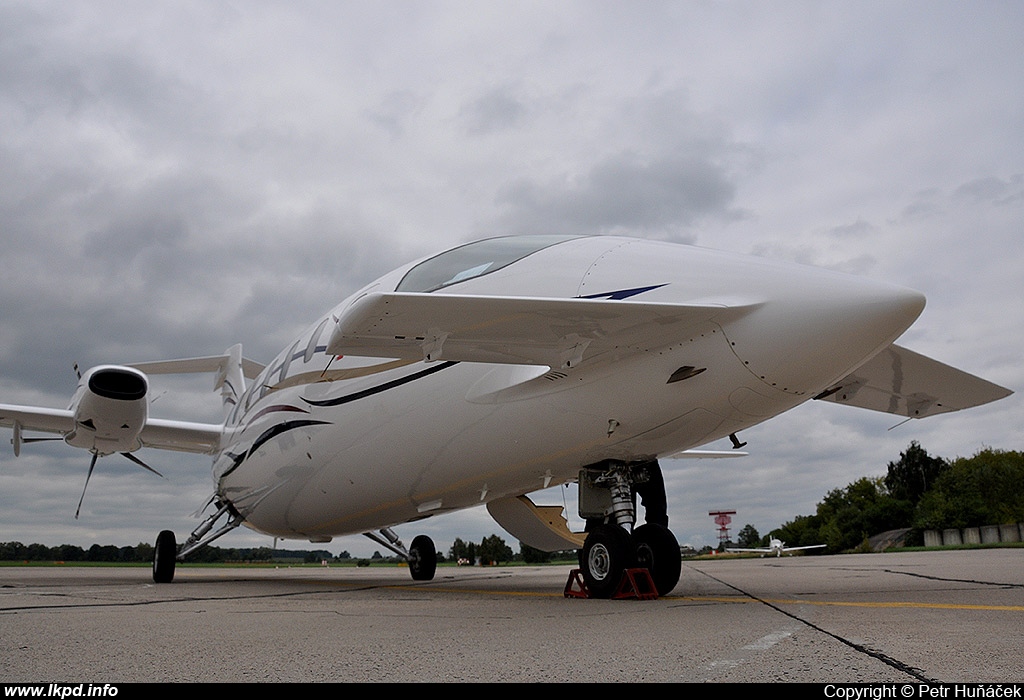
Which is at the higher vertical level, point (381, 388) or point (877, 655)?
point (381, 388)

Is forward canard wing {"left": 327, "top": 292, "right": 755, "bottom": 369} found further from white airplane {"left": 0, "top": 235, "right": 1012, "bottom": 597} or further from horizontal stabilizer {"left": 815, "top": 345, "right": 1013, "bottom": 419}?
horizontal stabilizer {"left": 815, "top": 345, "right": 1013, "bottom": 419}

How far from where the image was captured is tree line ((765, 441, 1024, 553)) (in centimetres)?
4044

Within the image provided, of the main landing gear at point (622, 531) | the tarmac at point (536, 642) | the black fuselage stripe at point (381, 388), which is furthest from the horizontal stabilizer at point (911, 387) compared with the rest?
the black fuselage stripe at point (381, 388)

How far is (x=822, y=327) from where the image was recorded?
5.53 metres

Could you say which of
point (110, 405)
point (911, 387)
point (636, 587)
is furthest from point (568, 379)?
point (110, 405)

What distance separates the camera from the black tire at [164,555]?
12.2 m

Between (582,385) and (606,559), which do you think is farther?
(606,559)

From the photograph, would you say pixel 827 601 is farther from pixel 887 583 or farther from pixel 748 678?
pixel 748 678

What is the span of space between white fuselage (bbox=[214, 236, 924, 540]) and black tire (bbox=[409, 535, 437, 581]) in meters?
4.85

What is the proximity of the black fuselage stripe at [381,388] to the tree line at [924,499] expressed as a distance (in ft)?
128

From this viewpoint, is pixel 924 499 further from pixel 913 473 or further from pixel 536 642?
pixel 536 642

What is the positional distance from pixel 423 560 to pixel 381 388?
723 centimetres

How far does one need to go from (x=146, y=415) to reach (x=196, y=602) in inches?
180

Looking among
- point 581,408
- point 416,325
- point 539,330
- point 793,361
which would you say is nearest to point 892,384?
point 793,361
